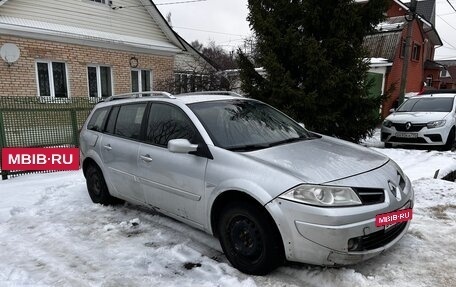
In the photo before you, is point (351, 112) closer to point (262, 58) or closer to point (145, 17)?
point (262, 58)

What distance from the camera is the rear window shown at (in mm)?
5226

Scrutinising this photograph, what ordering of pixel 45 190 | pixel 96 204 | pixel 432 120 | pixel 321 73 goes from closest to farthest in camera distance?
pixel 96 204
pixel 45 190
pixel 321 73
pixel 432 120

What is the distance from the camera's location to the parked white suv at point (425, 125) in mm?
9328

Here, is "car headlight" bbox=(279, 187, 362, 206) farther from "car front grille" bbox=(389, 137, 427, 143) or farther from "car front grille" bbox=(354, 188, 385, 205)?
"car front grille" bbox=(389, 137, 427, 143)

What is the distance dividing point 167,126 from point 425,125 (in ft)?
25.7

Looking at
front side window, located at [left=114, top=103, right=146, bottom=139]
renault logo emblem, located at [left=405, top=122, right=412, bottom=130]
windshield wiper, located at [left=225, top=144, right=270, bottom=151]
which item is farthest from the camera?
renault logo emblem, located at [left=405, top=122, right=412, bottom=130]

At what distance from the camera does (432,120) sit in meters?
9.38

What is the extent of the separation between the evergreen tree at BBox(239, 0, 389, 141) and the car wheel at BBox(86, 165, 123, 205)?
476cm

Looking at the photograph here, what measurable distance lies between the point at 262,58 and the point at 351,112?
2.60 m

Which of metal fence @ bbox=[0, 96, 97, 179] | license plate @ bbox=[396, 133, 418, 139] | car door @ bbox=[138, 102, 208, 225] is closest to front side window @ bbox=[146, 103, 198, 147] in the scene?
car door @ bbox=[138, 102, 208, 225]

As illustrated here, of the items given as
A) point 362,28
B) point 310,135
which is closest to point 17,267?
point 310,135

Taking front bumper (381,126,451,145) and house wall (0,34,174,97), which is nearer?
front bumper (381,126,451,145)

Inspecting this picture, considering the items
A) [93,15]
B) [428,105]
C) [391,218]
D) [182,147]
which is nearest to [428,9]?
[428,105]

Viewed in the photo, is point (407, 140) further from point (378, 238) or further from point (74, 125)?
point (74, 125)
